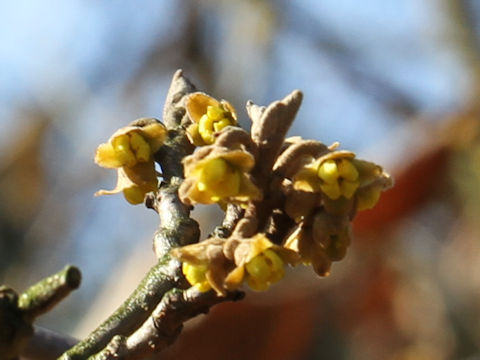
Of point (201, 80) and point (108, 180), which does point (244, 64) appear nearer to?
point (201, 80)

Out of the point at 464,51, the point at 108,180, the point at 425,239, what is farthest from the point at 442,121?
the point at 108,180

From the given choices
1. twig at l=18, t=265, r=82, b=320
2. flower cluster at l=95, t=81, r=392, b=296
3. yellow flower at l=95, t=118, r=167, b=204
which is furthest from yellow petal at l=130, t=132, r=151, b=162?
twig at l=18, t=265, r=82, b=320

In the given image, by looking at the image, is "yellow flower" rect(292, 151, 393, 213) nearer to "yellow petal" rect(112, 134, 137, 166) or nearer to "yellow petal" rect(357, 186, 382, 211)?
"yellow petal" rect(357, 186, 382, 211)

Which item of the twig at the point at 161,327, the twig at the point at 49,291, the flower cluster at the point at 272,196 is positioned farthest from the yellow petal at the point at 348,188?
the twig at the point at 49,291

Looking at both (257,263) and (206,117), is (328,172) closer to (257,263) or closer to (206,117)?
(257,263)

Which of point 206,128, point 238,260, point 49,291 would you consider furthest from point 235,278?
point 49,291

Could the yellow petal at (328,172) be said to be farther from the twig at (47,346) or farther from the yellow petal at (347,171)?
the twig at (47,346)
